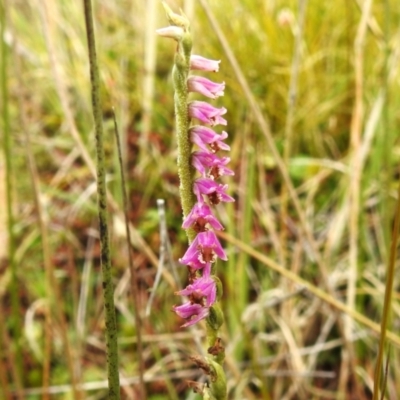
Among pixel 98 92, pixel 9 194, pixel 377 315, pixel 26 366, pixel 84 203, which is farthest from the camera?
pixel 84 203

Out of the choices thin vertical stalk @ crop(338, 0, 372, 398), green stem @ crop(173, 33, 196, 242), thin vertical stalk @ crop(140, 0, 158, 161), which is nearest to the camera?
green stem @ crop(173, 33, 196, 242)

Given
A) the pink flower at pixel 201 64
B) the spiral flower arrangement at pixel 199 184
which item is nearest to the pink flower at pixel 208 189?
the spiral flower arrangement at pixel 199 184

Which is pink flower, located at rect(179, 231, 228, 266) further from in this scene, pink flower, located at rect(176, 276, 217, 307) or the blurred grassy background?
the blurred grassy background

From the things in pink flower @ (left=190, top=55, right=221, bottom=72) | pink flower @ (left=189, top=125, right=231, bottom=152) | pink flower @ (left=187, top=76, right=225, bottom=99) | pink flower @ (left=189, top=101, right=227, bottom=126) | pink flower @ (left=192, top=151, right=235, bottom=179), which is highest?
pink flower @ (left=190, top=55, right=221, bottom=72)

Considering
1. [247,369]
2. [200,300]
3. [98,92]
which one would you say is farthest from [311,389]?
[98,92]

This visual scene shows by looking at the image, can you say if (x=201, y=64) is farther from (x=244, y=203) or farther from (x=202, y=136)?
(x=244, y=203)

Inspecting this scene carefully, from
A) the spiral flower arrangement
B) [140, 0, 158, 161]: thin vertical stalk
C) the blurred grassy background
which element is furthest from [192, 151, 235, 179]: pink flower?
[140, 0, 158, 161]: thin vertical stalk

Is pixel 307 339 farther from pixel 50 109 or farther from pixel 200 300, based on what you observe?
pixel 50 109

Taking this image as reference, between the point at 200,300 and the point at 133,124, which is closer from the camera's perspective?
the point at 200,300
